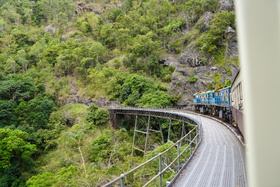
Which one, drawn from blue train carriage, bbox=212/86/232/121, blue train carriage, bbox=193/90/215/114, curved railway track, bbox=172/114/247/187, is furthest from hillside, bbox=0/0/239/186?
blue train carriage, bbox=212/86/232/121

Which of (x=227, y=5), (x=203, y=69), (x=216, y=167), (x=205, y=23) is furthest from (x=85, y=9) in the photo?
(x=216, y=167)

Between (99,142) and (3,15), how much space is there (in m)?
58.2

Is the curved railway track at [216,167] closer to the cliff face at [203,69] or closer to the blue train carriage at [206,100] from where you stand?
the blue train carriage at [206,100]

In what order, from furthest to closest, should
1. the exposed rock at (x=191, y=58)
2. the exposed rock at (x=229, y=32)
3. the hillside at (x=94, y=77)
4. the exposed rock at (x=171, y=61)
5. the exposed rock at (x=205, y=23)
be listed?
the exposed rock at (x=205, y=23)
the exposed rock at (x=171, y=61)
the exposed rock at (x=191, y=58)
the exposed rock at (x=229, y=32)
the hillside at (x=94, y=77)

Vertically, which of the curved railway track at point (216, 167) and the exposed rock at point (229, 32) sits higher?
the exposed rock at point (229, 32)

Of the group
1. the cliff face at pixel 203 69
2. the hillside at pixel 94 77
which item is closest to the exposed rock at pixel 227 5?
the hillside at pixel 94 77

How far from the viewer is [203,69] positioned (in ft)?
97.5

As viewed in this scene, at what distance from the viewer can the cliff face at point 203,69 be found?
90.3 feet

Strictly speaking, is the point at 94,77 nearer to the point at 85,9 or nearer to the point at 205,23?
the point at 205,23

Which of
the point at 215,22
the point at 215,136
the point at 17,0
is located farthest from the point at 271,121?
the point at 17,0

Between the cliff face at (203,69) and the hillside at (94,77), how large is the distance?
151mm

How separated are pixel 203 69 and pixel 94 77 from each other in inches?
777

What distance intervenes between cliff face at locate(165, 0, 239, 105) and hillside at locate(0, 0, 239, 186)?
15 cm

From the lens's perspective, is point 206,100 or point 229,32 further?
point 229,32
